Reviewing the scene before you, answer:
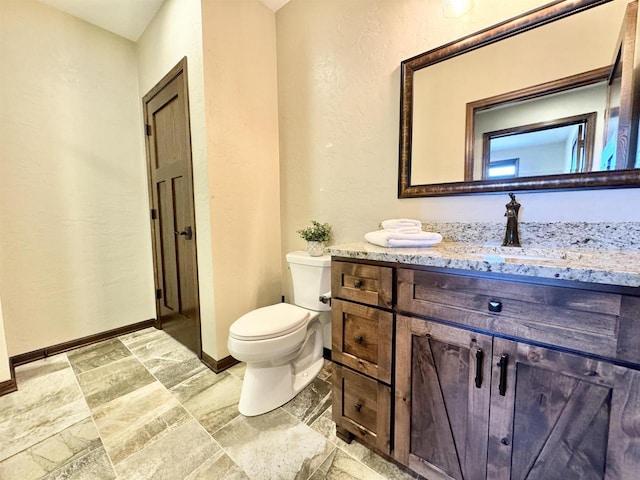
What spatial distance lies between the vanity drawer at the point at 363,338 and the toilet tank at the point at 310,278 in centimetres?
44

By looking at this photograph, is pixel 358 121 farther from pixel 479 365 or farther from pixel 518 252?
pixel 479 365

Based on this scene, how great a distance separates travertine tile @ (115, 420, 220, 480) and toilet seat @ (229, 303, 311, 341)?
47 centimetres

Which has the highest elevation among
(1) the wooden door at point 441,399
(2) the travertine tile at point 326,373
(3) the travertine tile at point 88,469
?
(1) the wooden door at point 441,399

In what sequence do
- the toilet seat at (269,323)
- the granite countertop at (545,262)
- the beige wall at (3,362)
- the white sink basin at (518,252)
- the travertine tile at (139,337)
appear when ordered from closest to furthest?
the granite countertop at (545,262)
the white sink basin at (518,252)
the toilet seat at (269,323)
the beige wall at (3,362)
the travertine tile at (139,337)

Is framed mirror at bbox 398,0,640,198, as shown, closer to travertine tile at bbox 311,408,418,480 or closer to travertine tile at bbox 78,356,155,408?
travertine tile at bbox 311,408,418,480

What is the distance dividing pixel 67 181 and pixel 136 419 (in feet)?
5.83

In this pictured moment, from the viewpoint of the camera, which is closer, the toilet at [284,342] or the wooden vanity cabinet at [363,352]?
the wooden vanity cabinet at [363,352]

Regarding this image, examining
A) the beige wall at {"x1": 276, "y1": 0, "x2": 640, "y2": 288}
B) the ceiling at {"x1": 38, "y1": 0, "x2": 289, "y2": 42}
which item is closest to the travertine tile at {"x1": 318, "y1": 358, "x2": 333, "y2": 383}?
the beige wall at {"x1": 276, "y1": 0, "x2": 640, "y2": 288}

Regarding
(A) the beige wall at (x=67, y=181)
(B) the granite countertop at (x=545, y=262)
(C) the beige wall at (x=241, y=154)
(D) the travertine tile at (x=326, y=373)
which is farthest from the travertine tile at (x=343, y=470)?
(A) the beige wall at (x=67, y=181)

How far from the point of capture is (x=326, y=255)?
5.50ft

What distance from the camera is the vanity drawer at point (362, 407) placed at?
3.42ft

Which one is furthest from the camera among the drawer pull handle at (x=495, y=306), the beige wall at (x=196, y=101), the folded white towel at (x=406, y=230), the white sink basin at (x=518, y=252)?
the beige wall at (x=196, y=101)

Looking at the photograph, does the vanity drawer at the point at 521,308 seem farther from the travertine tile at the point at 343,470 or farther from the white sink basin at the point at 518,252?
the travertine tile at the point at 343,470

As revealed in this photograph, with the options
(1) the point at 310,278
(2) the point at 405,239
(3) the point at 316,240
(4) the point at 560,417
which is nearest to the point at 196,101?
(3) the point at 316,240
